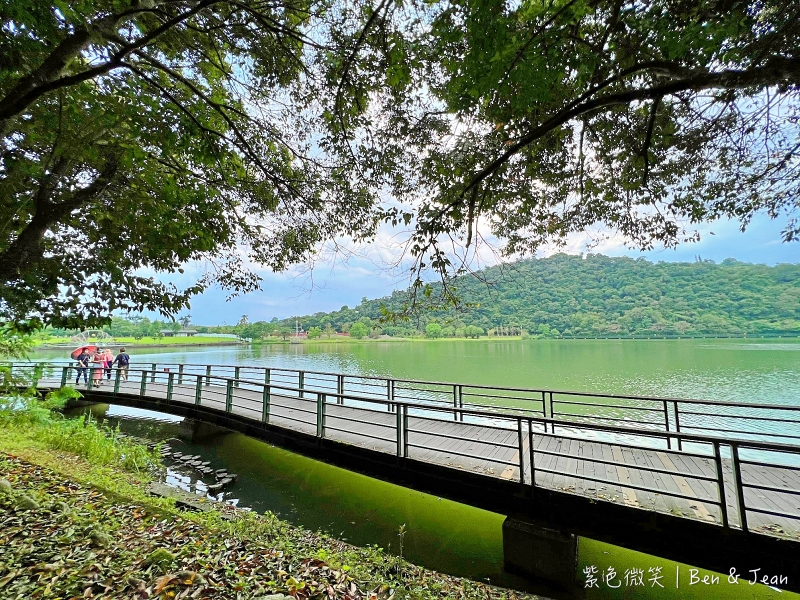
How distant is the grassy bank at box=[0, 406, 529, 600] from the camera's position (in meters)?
1.99

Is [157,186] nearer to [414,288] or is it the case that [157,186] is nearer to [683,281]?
[414,288]

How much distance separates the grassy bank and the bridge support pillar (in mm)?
794

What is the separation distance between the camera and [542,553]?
11.6 feet

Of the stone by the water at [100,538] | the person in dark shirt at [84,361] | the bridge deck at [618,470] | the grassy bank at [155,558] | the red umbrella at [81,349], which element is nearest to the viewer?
the grassy bank at [155,558]

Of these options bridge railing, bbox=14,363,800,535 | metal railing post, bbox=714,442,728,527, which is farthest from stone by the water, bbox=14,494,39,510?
metal railing post, bbox=714,442,728,527

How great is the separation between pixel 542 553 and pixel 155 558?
3.56 m

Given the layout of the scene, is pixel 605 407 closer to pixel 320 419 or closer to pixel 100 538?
pixel 320 419

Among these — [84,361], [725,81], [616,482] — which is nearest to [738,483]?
[616,482]

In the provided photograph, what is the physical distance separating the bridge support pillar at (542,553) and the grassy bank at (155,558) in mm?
794

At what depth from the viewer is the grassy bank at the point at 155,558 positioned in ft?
6.53

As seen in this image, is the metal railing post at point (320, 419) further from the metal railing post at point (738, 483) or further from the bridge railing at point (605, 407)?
the metal railing post at point (738, 483)

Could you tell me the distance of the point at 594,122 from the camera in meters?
4.25

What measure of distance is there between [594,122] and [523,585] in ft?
17.9

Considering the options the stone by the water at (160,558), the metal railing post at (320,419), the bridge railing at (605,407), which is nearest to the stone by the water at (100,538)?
the stone by the water at (160,558)
